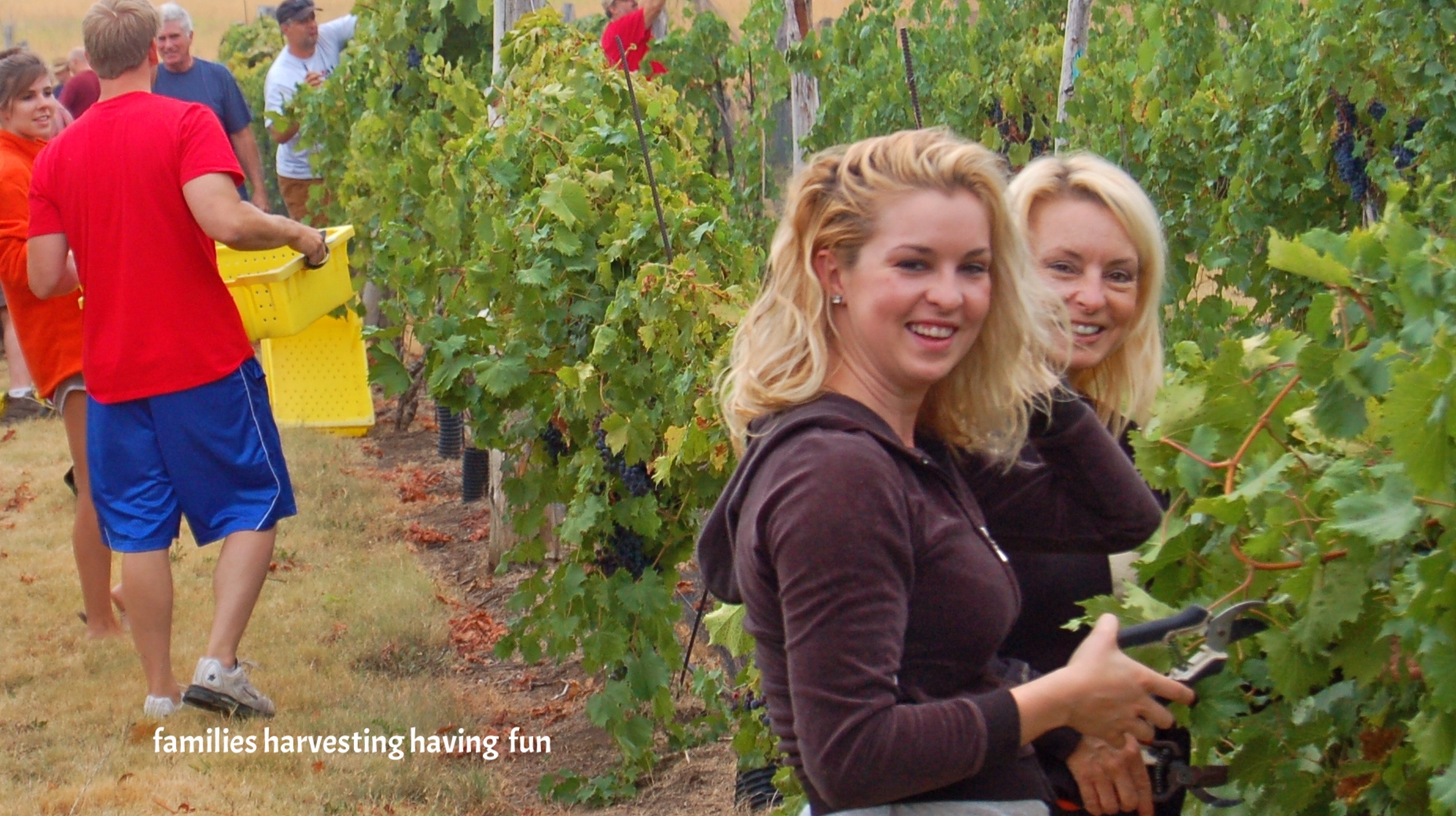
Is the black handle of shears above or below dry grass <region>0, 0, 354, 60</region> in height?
above

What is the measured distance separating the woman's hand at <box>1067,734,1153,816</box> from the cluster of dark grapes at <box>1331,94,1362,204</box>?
311 centimetres

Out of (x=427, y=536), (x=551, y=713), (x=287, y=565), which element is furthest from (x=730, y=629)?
(x=427, y=536)

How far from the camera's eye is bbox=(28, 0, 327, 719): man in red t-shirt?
13.6ft

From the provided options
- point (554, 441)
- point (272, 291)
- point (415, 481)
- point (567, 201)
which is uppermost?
point (567, 201)

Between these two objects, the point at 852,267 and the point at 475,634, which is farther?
the point at 475,634

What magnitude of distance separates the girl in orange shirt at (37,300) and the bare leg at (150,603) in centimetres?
61

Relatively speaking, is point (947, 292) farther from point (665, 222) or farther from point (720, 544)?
point (665, 222)

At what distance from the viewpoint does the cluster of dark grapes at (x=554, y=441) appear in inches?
156

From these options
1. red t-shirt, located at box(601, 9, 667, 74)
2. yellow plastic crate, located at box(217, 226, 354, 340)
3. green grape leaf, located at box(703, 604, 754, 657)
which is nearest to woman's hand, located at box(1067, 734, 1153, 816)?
green grape leaf, located at box(703, 604, 754, 657)

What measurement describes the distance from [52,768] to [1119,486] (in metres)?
3.36

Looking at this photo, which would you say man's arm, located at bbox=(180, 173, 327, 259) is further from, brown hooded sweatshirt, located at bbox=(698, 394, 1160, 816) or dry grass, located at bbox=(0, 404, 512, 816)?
brown hooded sweatshirt, located at bbox=(698, 394, 1160, 816)

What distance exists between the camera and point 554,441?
396 cm

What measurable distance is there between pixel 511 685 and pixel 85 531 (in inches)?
57.7

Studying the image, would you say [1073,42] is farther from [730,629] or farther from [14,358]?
[14,358]
